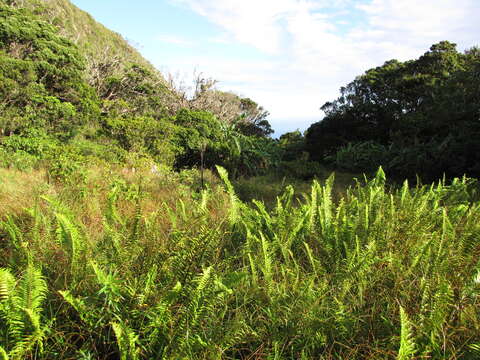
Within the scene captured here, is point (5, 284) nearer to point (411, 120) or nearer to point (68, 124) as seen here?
point (68, 124)

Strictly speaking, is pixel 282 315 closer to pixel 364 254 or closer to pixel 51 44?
pixel 364 254

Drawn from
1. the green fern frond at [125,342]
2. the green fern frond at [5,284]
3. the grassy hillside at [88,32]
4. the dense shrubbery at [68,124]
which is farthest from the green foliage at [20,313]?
the grassy hillside at [88,32]

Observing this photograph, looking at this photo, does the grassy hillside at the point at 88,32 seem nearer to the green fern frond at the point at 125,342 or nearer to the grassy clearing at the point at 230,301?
the grassy clearing at the point at 230,301

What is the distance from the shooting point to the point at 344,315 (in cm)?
168

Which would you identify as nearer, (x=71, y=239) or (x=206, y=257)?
(x=71, y=239)

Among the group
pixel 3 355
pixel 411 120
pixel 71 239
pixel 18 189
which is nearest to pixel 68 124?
pixel 18 189

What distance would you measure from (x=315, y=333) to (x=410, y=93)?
12871 mm

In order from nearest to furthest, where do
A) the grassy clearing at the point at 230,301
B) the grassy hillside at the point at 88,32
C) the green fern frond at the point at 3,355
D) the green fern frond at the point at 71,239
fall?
the green fern frond at the point at 3,355 → the grassy clearing at the point at 230,301 → the green fern frond at the point at 71,239 → the grassy hillside at the point at 88,32

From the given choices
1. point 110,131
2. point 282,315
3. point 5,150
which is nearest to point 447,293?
point 282,315

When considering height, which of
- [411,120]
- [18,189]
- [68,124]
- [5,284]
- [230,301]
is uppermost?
[411,120]

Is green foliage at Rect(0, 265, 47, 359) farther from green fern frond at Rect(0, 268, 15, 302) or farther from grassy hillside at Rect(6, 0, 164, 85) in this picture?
grassy hillside at Rect(6, 0, 164, 85)

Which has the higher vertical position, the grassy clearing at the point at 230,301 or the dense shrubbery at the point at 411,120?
the dense shrubbery at the point at 411,120

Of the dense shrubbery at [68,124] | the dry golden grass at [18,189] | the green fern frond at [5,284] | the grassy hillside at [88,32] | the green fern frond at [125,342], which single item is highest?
the grassy hillside at [88,32]

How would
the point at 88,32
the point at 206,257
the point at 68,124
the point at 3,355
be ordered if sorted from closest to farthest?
1. the point at 3,355
2. the point at 206,257
3. the point at 68,124
4. the point at 88,32
